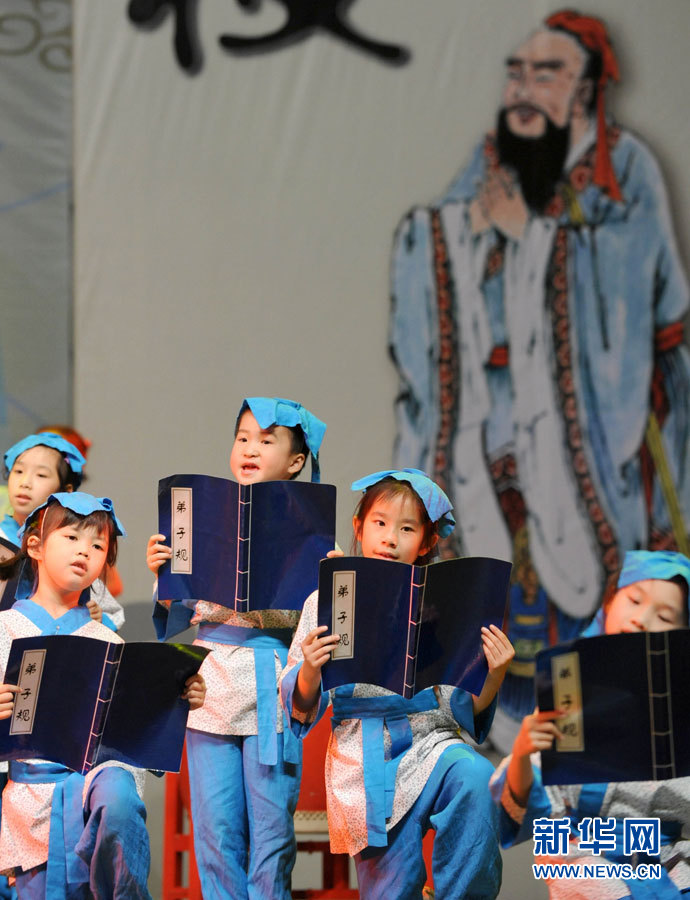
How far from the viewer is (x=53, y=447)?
10.6 feet

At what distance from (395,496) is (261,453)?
41 centimetres

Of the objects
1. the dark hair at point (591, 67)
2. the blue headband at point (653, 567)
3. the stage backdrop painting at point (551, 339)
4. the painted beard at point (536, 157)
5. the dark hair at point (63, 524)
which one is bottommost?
the blue headband at point (653, 567)

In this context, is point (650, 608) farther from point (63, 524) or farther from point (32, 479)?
point (32, 479)

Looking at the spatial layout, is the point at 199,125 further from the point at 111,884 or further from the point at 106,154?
the point at 111,884

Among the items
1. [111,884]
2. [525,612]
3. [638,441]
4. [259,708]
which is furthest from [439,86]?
[111,884]

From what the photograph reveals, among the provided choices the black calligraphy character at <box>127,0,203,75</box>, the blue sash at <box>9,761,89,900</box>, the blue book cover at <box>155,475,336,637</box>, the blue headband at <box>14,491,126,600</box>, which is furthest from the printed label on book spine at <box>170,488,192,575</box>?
the black calligraphy character at <box>127,0,203,75</box>

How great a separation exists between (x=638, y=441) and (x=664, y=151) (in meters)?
1.19

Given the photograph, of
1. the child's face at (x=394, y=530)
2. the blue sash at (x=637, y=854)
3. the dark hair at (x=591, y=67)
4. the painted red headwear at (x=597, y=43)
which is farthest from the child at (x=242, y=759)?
the dark hair at (x=591, y=67)

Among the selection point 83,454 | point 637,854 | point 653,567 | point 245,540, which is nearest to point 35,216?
point 83,454

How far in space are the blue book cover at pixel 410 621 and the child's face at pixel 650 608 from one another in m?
0.30

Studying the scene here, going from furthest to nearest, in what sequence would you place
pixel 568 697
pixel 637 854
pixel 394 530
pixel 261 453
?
pixel 261 453 → pixel 394 530 → pixel 637 854 → pixel 568 697

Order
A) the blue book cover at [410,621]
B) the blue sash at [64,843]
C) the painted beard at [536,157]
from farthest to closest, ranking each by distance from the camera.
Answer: the painted beard at [536,157] → the blue sash at [64,843] → the blue book cover at [410,621]

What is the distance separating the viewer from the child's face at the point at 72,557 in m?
2.54

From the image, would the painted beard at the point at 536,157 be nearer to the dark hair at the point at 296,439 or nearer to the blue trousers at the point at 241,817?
the dark hair at the point at 296,439
